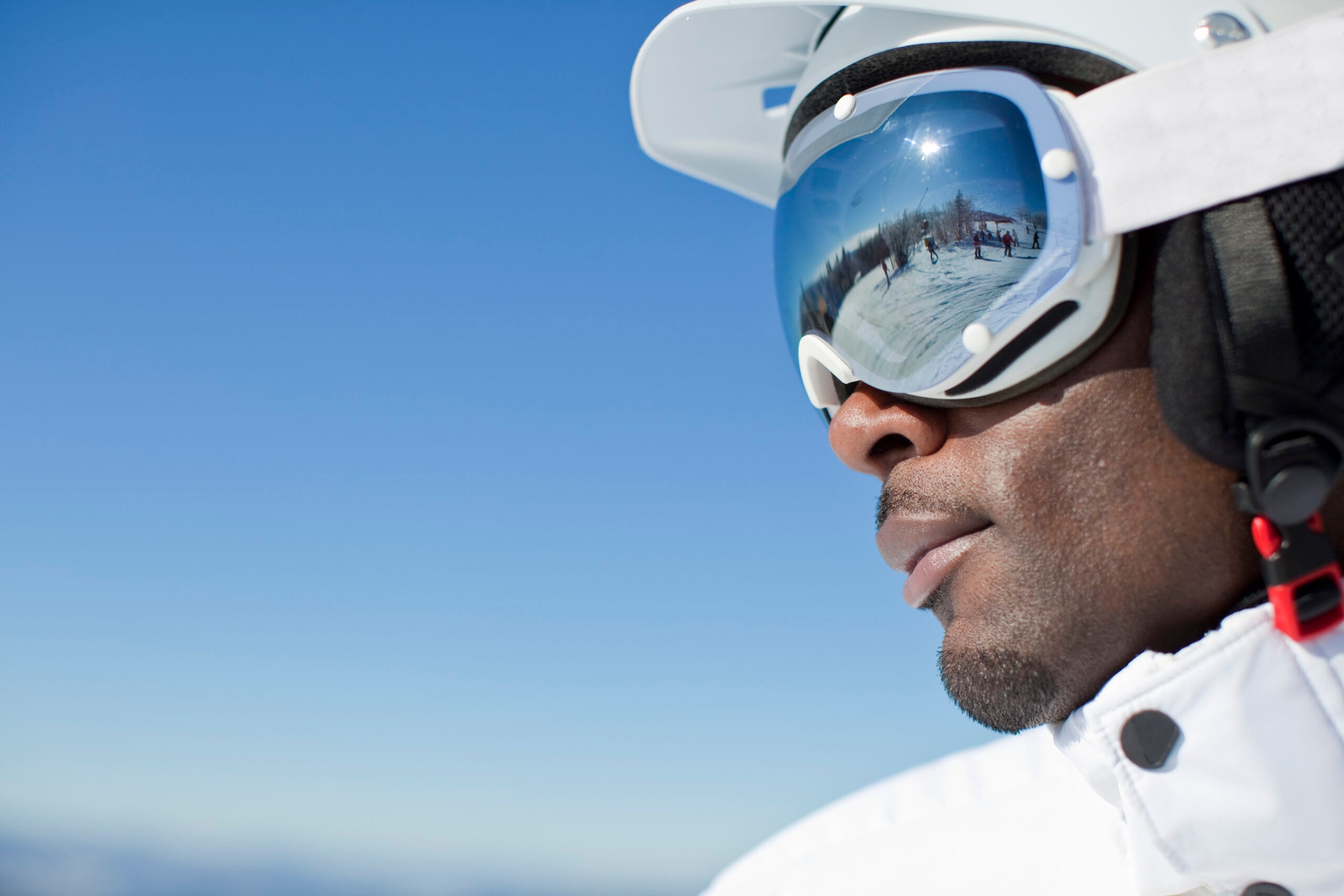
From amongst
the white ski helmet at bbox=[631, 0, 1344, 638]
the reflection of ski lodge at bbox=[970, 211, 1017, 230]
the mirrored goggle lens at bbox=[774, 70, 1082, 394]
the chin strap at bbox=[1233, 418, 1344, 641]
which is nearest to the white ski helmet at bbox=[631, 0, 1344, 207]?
the white ski helmet at bbox=[631, 0, 1344, 638]

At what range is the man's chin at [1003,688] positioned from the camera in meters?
1.51

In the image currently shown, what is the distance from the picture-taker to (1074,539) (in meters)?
1.47

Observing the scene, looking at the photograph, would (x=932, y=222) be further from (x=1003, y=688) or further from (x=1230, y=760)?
(x=1230, y=760)

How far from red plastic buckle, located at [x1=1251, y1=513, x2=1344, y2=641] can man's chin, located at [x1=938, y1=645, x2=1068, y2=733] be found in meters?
0.34

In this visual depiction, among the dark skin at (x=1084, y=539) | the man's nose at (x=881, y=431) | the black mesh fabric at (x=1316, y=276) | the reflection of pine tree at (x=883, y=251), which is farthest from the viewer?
the man's nose at (x=881, y=431)

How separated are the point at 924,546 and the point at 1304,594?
56 cm

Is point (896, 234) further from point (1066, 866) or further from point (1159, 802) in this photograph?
point (1066, 866)

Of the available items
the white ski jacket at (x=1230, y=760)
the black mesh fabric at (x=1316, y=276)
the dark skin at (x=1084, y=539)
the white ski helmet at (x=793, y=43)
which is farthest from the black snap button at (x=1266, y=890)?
the white ski helmet at (x=793, y=43)

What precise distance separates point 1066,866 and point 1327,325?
3.95 feet

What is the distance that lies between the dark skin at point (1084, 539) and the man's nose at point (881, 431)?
2.8 inches

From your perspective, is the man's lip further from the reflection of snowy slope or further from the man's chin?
the reflection of snowy slope

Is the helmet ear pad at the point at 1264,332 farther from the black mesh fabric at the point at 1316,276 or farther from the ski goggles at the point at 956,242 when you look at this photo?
the ski goggles at the point at 956,242

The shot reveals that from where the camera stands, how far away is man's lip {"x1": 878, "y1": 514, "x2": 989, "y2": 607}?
62.7 inches

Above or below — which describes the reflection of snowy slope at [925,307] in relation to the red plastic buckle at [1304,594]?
above
